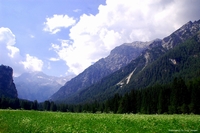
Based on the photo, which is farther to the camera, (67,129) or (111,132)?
(67,129)

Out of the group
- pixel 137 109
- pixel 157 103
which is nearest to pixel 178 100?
pixel 157 103

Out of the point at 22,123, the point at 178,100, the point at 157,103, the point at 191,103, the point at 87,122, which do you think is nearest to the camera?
the point at 87,122

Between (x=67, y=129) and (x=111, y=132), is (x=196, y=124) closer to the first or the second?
(x=111, y=132)

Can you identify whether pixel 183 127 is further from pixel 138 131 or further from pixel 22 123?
pixel 22 123

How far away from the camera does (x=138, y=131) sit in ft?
67.5

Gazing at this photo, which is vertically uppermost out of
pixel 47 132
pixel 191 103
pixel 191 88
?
pixel 191 88

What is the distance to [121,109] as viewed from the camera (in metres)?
112

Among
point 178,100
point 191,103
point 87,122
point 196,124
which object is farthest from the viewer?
point 178,100

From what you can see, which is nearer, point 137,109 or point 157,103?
point 157,103

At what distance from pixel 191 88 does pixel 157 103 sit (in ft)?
64.7

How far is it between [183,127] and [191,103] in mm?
69194

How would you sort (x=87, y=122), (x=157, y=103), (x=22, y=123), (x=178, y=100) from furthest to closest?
(x=157, y=103) < (x=178, y=100) < (x=22, y=123) < (x=87, y=122)

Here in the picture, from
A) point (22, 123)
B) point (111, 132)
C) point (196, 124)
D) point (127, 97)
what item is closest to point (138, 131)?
point (111, 132)

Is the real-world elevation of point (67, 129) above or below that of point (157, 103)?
below
